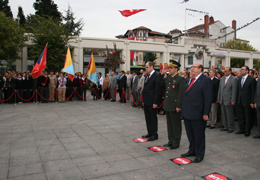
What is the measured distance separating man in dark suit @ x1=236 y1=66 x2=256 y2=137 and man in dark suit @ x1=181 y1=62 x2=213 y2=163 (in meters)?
2.94

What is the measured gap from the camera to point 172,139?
5.73 metres

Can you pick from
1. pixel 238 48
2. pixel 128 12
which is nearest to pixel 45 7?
pixel 128 12

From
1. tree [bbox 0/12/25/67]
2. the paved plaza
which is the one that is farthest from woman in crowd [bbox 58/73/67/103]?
the paved plaza

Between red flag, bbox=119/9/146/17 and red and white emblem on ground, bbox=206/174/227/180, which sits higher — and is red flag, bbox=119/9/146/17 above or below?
above

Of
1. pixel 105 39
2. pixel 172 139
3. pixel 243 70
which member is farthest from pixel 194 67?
pixel 105 39

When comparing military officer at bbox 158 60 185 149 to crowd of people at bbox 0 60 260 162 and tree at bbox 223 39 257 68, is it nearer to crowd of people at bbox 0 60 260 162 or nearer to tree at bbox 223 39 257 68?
crowd of people at bbox 0 60 260 162

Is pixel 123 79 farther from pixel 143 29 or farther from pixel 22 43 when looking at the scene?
pixel 143 29

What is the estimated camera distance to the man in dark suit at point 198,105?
466 cm

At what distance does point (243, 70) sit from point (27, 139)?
22.1 ft

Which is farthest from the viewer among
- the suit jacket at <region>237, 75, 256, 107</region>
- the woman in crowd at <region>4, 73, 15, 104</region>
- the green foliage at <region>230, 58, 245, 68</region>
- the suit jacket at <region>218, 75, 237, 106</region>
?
the green foliage at <region>230, 58, 245, 68</region>

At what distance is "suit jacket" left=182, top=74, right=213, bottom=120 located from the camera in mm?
4625

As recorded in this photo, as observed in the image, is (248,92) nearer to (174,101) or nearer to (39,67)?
(174,101)

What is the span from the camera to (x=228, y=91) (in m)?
7.46

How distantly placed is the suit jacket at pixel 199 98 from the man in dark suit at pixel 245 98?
9.68ft
